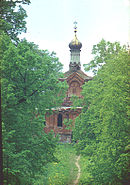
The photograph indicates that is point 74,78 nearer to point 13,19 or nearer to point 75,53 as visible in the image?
point 75,53

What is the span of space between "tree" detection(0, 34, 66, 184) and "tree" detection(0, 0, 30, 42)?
1.34 meters

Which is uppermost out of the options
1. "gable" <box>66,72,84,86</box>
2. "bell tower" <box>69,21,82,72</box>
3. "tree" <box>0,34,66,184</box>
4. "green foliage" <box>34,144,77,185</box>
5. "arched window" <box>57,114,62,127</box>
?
"bell tower" <box>69,21,82,72</box>

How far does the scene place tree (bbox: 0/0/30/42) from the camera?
11352 mm

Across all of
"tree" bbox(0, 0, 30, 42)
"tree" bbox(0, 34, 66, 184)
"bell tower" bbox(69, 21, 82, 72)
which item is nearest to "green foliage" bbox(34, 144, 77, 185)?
"tree" bbox(0, 34, 66, 184)

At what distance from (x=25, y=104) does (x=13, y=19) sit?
4969mm

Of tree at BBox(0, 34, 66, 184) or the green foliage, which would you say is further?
the green foliage

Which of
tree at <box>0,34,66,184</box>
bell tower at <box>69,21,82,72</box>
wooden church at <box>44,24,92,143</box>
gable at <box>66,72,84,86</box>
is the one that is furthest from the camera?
bell tower at <box>69,21,82,72</box>

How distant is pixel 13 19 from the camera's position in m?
12.5

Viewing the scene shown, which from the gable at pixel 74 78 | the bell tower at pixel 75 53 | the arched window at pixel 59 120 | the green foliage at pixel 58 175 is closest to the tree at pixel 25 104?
the green foliage at pixel 58 175

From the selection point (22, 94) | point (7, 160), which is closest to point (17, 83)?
point (22, 94)

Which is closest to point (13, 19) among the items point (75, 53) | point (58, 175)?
point (58, 175)

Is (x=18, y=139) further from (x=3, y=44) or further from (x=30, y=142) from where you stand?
(x=3, y=44)

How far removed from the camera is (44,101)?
11523 mm

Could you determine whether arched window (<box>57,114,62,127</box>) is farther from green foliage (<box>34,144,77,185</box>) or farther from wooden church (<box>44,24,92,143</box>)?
green foliage (<box>34,144,77,185</box>)
